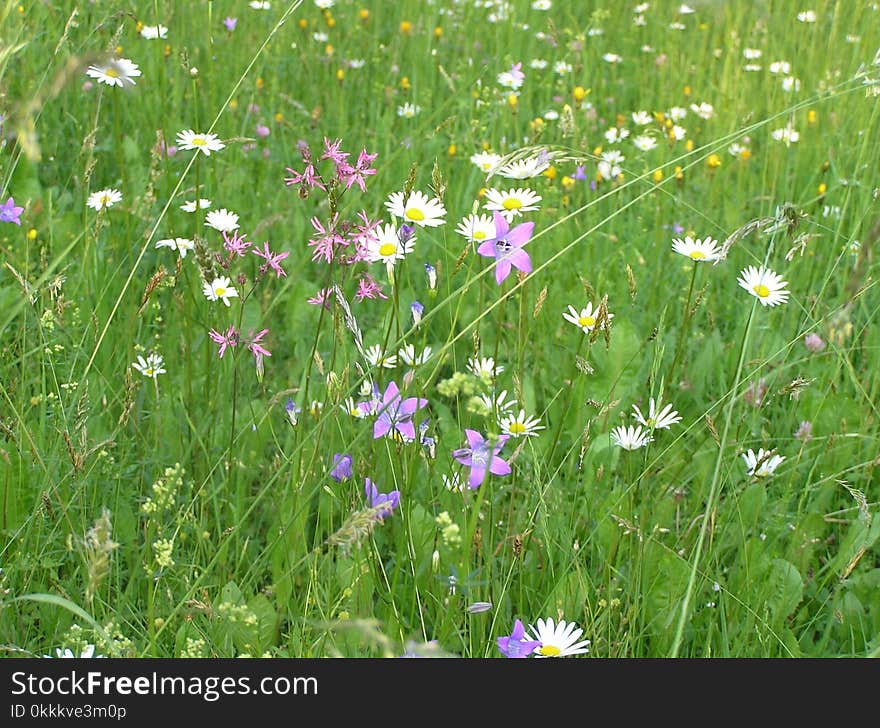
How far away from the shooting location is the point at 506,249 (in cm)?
140

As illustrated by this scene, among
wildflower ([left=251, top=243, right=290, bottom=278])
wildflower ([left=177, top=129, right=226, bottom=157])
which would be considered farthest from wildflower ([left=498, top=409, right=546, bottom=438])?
wildflower ([left=177, top=129, right=226, bottom=157])

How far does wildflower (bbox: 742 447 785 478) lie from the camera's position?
148 centimetres

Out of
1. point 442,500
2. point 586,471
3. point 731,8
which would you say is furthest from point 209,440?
point 731,8

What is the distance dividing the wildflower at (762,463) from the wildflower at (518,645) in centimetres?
48

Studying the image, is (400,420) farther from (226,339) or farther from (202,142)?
(202,142)

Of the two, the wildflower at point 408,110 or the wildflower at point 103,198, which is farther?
the wildflower at point 408,110

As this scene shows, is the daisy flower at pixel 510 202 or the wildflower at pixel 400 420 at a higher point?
the daisy flower at pixel 510 202

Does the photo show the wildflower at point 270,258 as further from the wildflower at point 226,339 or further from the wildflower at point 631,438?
the wildflower at point 631,438

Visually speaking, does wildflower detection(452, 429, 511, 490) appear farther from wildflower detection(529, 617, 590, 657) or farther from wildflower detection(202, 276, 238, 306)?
wildflower detection(202, 276, 238, 306)

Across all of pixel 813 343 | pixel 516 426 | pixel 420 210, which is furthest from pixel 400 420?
pixel 813 343

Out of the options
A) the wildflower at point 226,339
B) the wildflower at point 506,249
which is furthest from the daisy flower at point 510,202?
the wildflower at point 226,339

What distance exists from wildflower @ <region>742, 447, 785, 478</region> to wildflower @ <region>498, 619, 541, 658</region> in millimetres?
481

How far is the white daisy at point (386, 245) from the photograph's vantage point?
1.42 m
